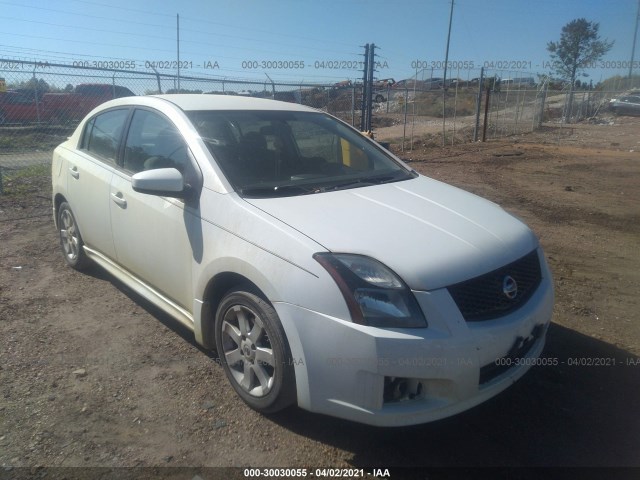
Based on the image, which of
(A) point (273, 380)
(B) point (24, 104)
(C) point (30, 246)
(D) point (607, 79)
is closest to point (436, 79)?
(D) point (607, 79)

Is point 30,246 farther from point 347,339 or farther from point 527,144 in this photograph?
point 527,144

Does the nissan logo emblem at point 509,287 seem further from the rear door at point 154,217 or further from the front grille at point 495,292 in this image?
the rear door at point 154,217

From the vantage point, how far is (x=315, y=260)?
8.21 feet

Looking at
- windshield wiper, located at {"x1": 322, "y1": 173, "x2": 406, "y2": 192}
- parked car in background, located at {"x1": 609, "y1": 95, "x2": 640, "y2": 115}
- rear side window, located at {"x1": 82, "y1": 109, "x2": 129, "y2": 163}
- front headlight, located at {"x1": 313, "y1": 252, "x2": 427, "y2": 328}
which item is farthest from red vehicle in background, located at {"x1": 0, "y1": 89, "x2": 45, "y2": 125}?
parked car in background, located at {"x1": 609, "y1": 95, "x2": 640, "y2": 115}

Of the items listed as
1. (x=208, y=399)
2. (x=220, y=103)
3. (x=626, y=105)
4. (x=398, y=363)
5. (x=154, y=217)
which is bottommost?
(x=208, y=399)

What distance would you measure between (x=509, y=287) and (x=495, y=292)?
12cm

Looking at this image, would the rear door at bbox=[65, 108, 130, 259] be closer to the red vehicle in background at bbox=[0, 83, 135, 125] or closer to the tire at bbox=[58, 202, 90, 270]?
the tire at bbox=[58, 202, 90, 270]

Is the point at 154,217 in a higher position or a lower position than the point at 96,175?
lower

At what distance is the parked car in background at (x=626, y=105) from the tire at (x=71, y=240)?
107 feet

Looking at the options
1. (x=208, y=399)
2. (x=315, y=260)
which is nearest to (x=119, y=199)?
(x=208, y=399)

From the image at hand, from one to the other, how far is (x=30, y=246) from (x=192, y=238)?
3621 millimetres

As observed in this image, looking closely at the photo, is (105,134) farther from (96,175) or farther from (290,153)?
(290,153)

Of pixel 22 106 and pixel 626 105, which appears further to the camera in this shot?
pixel 626 105

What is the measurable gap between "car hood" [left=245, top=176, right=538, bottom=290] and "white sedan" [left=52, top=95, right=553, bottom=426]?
10 mm
